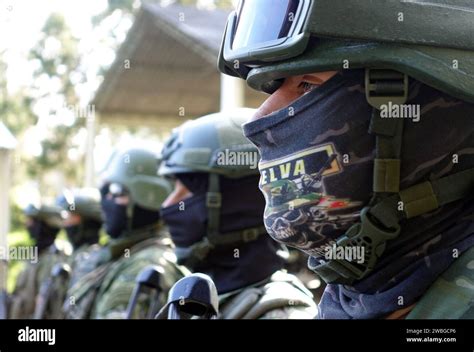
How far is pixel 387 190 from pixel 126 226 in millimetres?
5095

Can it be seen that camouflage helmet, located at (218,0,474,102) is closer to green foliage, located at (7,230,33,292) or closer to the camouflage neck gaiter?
the camouflage neck gaiter

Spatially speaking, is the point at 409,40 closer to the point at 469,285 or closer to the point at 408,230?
the point at 408,230

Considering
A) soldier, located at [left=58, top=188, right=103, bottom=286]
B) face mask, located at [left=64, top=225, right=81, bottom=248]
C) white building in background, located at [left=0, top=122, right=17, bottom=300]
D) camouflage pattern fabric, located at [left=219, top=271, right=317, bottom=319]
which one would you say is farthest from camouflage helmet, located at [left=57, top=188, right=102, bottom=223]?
camouflage pattern fabric, located at [left=219, top=271, right=317, bottom=319]

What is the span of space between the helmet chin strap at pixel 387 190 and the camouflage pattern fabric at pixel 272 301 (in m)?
1.32

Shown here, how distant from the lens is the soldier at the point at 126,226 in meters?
6.15

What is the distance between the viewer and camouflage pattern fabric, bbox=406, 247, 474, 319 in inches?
77.6

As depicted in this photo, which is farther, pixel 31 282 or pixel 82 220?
pixel 31 282

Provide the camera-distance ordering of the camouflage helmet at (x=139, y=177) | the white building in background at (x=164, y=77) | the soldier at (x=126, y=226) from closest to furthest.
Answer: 1. the soldier at (x=126, y=226)
2. the camouflage helmet at (x=139, y=177)
3. the white building in background at (x=164, y=77)

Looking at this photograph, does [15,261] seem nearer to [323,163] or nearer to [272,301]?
[272,301]

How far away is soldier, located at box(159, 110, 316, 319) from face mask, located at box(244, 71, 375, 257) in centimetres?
159

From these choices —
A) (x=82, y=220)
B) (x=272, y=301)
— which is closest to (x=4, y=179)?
(x=272, y=301)

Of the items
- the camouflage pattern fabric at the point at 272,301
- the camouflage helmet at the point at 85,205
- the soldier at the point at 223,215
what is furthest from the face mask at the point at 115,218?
the camouflage helmet at the point at 85,205

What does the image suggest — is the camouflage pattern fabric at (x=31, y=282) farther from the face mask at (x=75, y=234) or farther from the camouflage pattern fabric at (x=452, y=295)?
the camouflage pattern fabric at (x=452, y=295)

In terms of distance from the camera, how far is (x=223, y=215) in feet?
14.0
